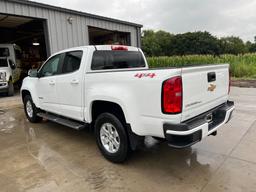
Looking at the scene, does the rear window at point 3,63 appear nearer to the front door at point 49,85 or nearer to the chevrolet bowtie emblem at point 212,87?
the front door at point 49,85

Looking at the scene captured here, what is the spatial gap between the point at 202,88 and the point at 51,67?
3181 mm

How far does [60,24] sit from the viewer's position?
987 centimetres

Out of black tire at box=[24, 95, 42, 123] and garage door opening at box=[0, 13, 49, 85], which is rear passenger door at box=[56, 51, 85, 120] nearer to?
black tire at box=[24, 95, 42, 123]

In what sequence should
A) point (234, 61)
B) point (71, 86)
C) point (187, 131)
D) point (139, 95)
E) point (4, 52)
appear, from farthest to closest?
point (234, 61) → point (4, 52) → point (71, 86) → point (139, 95) → point (187, 131)

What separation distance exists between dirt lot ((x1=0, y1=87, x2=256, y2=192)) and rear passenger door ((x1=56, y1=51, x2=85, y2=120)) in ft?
2.19

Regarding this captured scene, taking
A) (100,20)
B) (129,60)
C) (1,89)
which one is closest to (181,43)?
(100,20)

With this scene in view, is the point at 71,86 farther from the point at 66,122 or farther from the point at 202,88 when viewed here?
the point at 202,88

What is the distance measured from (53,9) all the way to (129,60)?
22.7 feet

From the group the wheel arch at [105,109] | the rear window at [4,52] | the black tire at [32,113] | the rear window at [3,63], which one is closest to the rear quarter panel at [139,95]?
the wheel arch at [105,109]

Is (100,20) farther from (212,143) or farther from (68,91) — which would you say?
(212,143)

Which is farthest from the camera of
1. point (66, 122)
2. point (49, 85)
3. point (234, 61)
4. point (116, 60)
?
point (234, 61)

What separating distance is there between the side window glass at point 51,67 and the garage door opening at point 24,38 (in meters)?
5.53

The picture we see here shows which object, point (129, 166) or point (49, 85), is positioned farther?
point (49, 85)

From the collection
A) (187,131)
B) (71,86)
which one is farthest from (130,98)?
(71,86)
